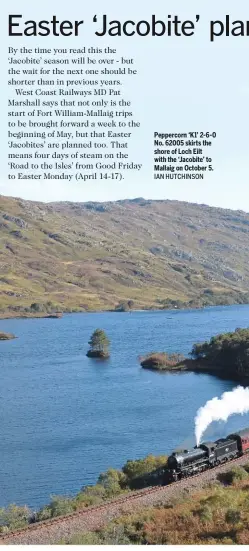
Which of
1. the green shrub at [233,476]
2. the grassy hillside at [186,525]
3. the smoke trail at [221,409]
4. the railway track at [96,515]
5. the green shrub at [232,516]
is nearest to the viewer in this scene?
the grassy hillside at [186,525]

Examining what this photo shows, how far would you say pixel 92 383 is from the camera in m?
120

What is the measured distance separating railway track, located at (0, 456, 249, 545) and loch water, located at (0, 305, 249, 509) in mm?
19003

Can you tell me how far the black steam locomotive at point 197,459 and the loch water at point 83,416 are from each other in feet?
44.4

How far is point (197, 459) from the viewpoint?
48.7 m

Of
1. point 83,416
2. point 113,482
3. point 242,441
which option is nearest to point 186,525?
point 113,482

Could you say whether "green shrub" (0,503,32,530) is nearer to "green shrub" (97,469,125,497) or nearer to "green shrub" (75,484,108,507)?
"green shrub" (75,484,108,507)

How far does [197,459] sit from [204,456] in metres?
0.90

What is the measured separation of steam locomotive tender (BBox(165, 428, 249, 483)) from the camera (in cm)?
4706

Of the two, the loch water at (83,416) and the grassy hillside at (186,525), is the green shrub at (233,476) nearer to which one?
the grassy hillside at (186,525)

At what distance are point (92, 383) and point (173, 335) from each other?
7152cm

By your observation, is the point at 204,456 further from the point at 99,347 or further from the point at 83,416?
the point at 99,347

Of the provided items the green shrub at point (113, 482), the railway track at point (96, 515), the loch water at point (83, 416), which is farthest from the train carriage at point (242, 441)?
the loch water at point (83, 416)

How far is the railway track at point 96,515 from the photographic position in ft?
122

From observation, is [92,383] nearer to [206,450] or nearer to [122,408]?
[122,408]
